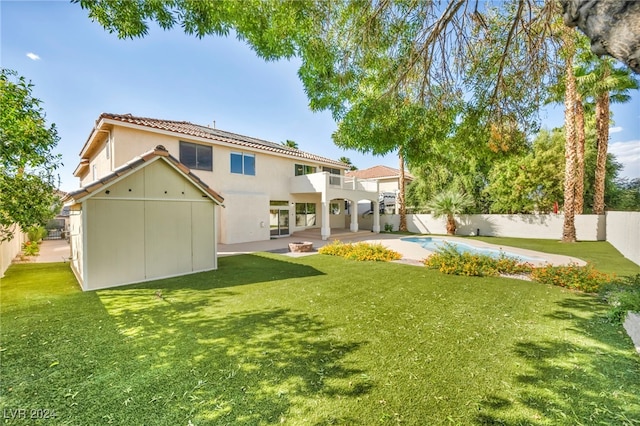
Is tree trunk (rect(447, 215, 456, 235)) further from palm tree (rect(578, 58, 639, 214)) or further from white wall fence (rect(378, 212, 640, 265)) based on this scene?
palm tree (rect(578, 58, 639, 214))

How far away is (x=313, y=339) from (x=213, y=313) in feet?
8.58

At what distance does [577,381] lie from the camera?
11.7ft

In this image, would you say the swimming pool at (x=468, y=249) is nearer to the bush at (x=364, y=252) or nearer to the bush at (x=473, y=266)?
the bush at (x=473, y=266)

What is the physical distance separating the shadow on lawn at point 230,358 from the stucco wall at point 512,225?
871 inches

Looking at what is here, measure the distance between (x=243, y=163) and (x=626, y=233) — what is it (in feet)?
70.4

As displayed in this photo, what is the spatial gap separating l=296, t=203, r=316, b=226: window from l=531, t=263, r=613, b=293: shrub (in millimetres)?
17358

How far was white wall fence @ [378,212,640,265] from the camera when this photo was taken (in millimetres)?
12500

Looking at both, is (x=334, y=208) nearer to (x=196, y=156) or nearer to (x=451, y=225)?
(x=451, y=225)

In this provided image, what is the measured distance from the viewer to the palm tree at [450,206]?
23141 mm

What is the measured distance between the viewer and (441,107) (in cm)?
698

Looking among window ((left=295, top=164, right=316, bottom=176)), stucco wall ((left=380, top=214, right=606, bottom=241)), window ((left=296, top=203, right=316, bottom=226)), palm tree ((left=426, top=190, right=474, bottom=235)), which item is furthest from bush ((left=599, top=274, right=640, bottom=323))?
window ((left=295, top=164, right=316, bottom=176))

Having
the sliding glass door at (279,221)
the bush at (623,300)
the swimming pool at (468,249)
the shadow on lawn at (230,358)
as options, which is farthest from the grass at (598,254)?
the sliding glass door at (279,221)

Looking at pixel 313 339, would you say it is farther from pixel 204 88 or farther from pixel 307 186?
pixel 307 186

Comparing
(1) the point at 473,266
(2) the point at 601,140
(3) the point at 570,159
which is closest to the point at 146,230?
(1) the point at 473,266
